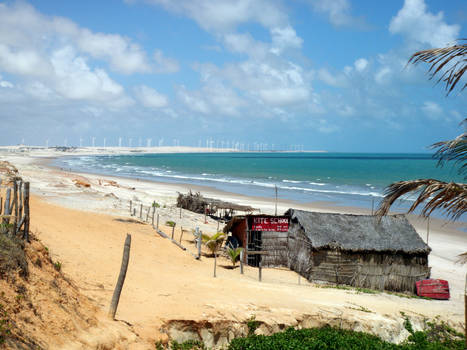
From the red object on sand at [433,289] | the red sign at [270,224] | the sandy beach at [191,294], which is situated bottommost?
the red object on sand at [433,289]

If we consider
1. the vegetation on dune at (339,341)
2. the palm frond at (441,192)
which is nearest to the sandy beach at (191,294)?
the vegetation on dune at (339,341)

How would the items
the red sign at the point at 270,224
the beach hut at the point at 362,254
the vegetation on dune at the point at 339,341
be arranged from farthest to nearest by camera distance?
the red sign at the point at 270,224 < the beach hut at the point at 362,254 < the vegetation on dune at the point at 339,341

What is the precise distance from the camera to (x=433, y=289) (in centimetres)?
1648

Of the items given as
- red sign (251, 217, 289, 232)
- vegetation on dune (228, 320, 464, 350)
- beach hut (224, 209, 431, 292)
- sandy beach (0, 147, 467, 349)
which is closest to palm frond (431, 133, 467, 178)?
sandy beach (0, 147, 467, 349)

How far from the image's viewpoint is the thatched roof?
16594 mm

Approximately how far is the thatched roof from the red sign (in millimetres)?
553

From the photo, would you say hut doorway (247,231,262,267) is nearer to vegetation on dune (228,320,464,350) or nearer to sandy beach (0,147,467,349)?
sandy beach (0,147,467,349)

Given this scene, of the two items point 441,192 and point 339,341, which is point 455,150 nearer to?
point 441,192

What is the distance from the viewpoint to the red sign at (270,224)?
18.3 m

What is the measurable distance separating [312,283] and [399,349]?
6.43m

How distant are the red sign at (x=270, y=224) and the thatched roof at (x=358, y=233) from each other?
1.81 feet

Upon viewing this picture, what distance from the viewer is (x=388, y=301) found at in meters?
14.4

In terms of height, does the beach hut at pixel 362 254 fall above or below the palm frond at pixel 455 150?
below

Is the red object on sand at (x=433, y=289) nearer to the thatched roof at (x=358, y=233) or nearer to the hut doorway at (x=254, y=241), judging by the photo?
the thatched roof at (x=358, y=233)
